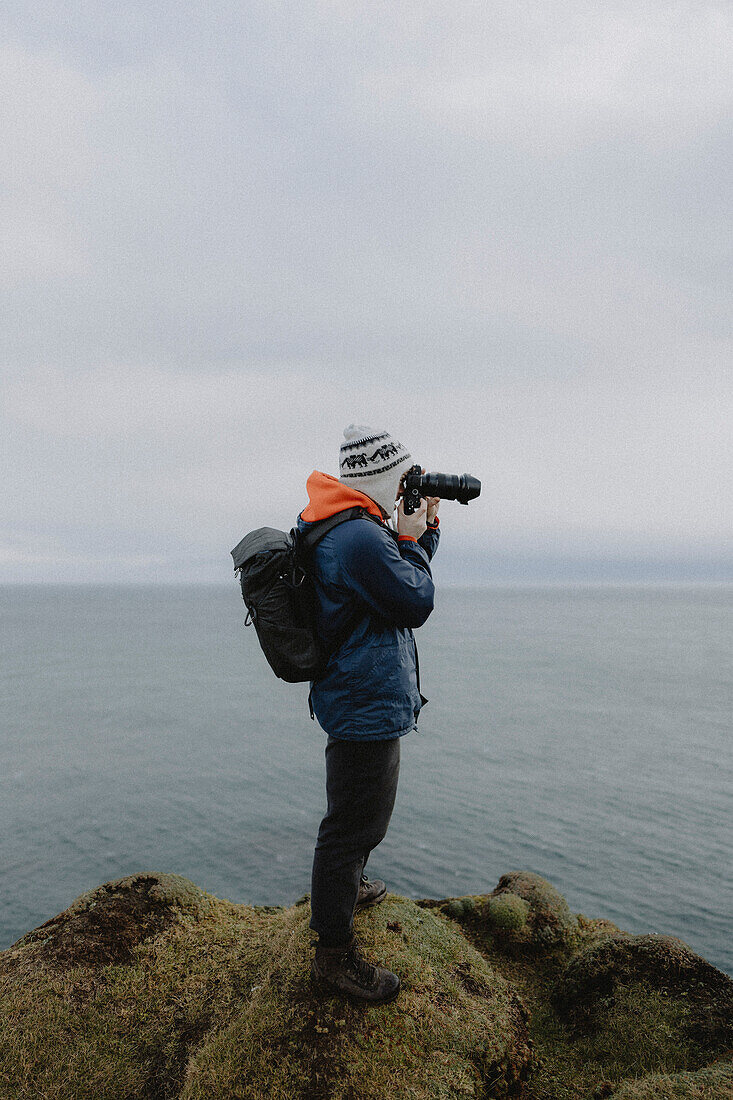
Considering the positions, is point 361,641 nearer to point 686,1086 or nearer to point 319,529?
point 319,529

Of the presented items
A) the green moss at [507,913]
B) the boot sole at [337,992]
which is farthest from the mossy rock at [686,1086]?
the green moss at [507,913]

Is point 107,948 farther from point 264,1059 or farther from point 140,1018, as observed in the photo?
point 264,1059

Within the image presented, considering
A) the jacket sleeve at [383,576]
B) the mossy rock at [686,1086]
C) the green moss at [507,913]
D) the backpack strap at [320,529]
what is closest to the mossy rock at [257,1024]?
the mossy rock at [686,1086]

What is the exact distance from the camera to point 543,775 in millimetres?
37312

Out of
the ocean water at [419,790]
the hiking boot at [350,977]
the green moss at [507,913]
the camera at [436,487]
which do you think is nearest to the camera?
the camera at [436,487]

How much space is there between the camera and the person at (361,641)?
172 inches

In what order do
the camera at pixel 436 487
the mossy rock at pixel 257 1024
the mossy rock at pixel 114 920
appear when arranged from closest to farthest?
the mossy rock at pixel 257 1024, the camera at pixel 436 487, the mossy rock at pixel 114 920

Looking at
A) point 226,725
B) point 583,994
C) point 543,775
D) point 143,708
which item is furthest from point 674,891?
point 143,708

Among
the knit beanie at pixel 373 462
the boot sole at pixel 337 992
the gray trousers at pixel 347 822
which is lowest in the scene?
the boot sole at pixel 337 992

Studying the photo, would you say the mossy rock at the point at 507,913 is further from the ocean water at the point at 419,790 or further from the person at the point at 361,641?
the ocean water at the point at 419,790

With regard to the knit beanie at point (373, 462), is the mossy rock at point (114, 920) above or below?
below

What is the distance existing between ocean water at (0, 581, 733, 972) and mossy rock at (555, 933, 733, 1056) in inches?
595

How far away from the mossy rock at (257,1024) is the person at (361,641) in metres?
0.79

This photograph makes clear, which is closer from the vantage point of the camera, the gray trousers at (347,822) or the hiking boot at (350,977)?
the gray trousers at (347,822)
